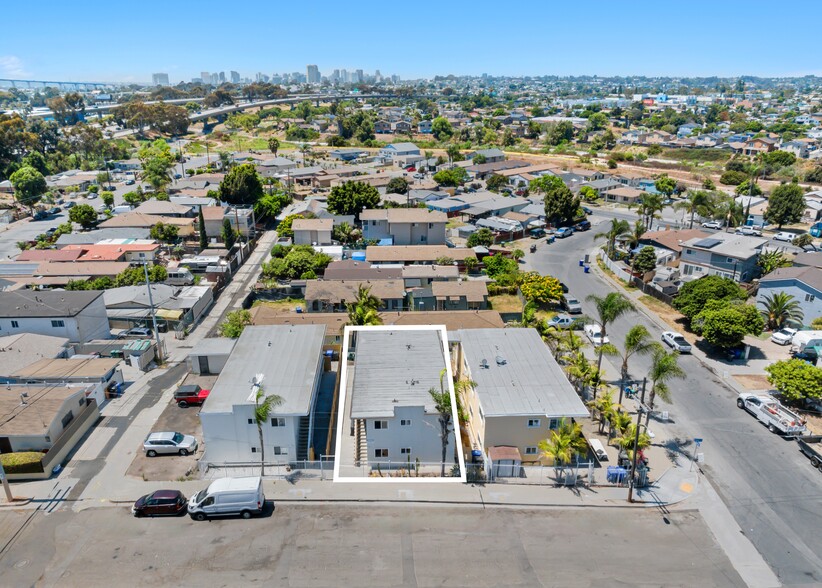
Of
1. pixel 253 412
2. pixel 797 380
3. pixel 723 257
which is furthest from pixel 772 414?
pixel 253 412

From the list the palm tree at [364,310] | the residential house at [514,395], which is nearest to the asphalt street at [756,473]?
the residential house at [514,395]

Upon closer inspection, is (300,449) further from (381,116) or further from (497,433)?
(381,116)

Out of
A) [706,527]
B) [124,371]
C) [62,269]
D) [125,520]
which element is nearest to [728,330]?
[706,527]

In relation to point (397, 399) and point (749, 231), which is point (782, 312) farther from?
point (397, 399)

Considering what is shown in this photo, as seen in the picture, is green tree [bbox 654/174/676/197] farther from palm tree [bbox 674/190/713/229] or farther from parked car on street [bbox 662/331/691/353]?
parked car on street [bbox 662/331/691/353]

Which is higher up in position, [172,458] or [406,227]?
[406,227]

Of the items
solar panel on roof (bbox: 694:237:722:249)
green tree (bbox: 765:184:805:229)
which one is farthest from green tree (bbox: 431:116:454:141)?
solar panel on roof (bbox: 694:237:722:249)
